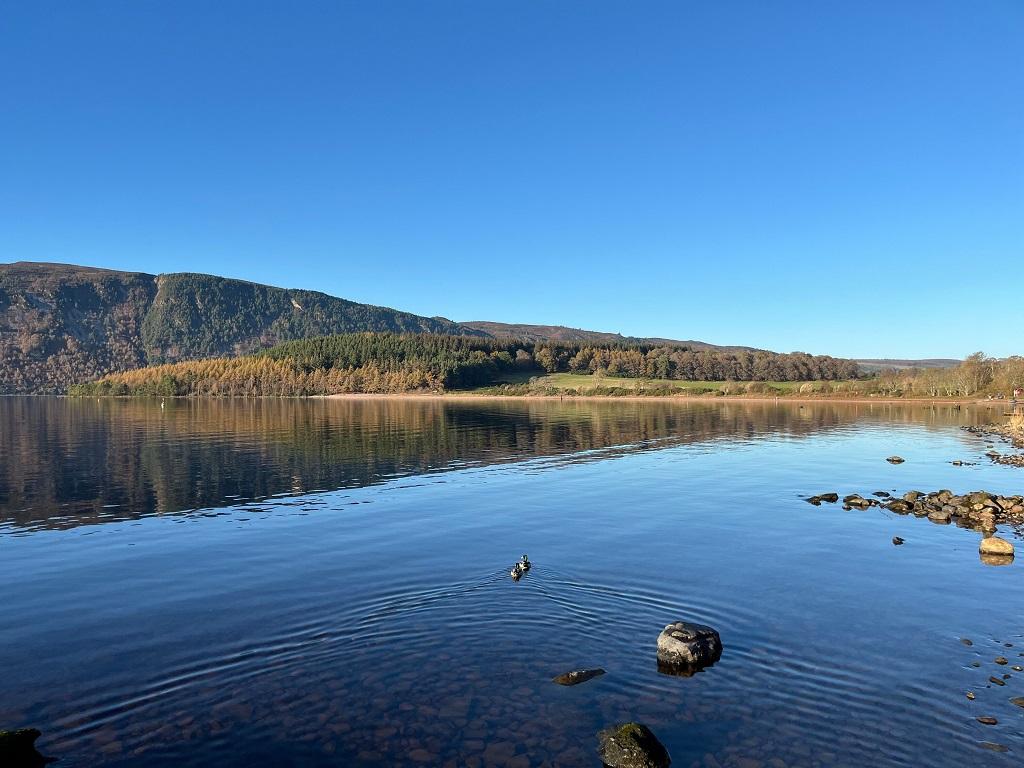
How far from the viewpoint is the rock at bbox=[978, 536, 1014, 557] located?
98.4 ft

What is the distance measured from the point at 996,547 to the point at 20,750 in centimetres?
3601

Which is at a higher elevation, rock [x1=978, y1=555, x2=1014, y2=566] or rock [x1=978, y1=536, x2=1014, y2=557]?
rock [x1=978, y1=536, x2=1014, y2=557]

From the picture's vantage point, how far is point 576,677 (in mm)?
17531

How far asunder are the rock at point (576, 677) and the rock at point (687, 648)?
204 centimetres

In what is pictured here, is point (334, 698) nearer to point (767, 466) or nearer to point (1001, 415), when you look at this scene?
point (767, 466)

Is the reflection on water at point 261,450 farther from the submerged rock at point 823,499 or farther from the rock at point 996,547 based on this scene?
the rock at point 996,547

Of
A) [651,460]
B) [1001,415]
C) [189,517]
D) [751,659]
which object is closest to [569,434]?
[651,460]

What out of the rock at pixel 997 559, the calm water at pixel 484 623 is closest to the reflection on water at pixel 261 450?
the calm water at pixel 484 623

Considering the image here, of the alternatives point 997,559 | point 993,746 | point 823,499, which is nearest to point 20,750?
point 993,746

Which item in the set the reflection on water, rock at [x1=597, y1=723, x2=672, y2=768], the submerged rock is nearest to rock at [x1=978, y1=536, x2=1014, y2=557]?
the submerged rock

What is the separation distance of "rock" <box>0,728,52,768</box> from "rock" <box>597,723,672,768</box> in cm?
1164

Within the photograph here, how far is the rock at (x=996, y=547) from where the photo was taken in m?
30.0

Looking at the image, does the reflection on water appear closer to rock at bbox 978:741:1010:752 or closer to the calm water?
the calm water

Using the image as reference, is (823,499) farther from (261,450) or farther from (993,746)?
(261,450)
